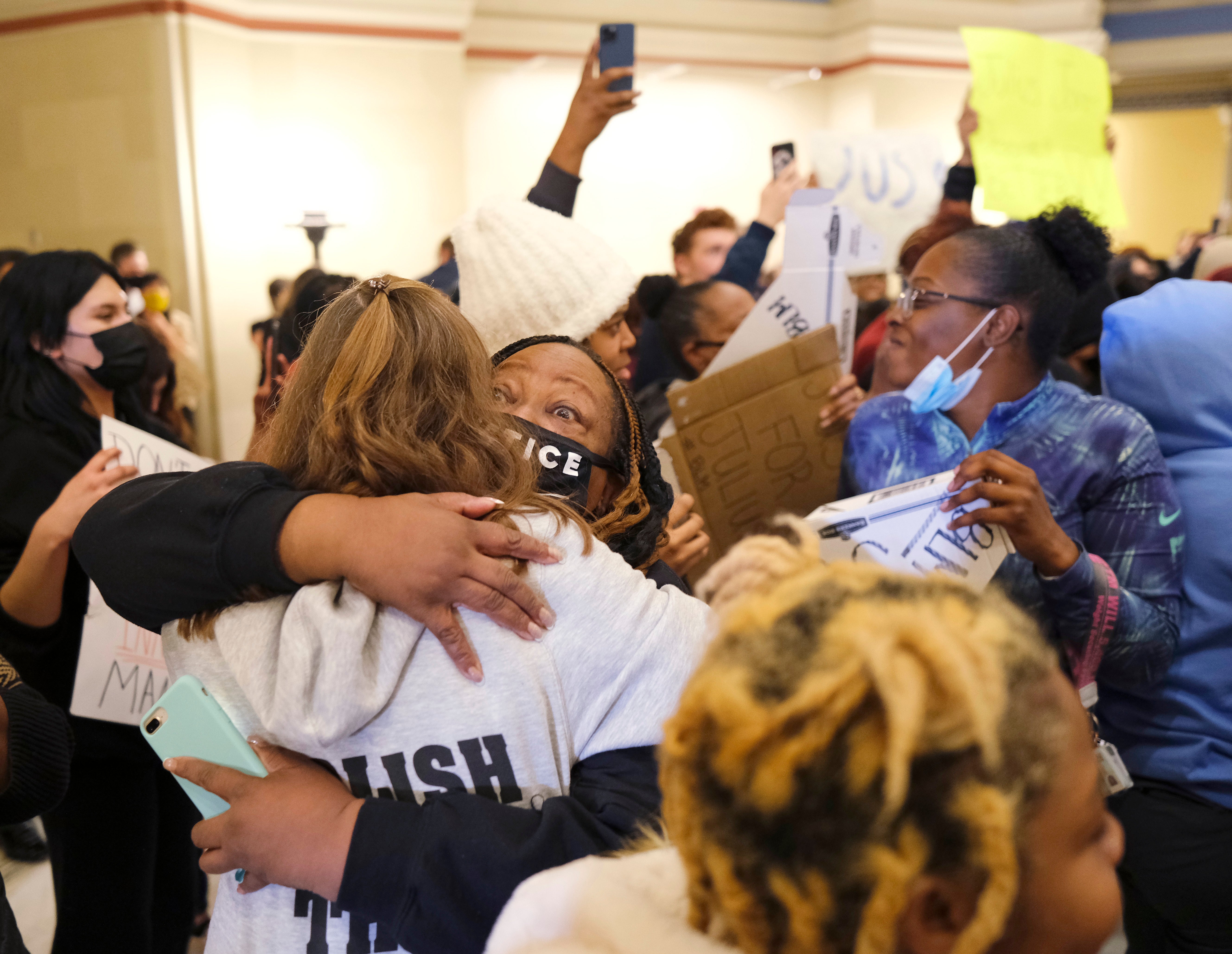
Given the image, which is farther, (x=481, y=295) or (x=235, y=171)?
(x=235, y=171)

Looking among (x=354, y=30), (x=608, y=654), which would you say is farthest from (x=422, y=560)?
(x=354, y=30)

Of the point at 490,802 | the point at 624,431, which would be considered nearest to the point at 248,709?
the point at 490,802

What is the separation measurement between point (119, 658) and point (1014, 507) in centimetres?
168

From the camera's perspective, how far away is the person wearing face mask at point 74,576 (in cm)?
174

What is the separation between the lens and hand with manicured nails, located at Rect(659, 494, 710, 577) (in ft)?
5.23

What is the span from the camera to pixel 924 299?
6.18 ft

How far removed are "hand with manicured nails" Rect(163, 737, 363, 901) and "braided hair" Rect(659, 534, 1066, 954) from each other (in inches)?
16.0

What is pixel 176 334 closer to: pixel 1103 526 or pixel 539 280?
pixel 539 280

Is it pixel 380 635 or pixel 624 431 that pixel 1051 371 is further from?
pixel 380 635

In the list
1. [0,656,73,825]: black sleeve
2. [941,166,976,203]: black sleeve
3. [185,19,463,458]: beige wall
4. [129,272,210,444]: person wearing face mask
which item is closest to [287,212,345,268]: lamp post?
[129,272,210,444]: person wearing face mask

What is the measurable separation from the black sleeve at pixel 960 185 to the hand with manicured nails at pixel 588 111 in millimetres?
1123

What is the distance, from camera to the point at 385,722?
0.92 meters

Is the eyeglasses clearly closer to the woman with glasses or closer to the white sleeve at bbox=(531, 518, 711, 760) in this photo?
the woman with glasses

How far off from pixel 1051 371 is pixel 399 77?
19.4 feet
